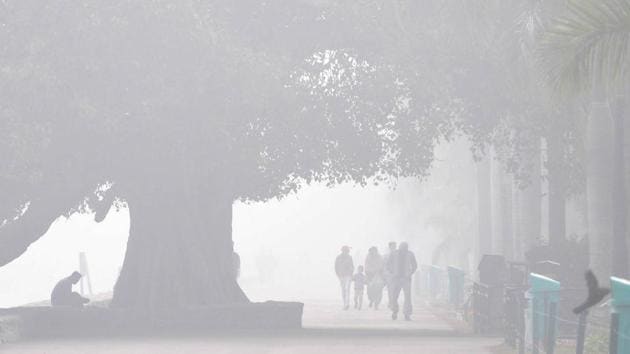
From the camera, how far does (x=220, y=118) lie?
28.1 m

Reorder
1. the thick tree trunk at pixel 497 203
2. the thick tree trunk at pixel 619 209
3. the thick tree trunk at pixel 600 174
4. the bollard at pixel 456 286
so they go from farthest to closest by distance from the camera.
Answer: the thick tree trunk at pixel 497 203
the bollard at pixel 456 286
the thick tree trunk at pixel 600 174
the thick tree trunk at pixel 619 209

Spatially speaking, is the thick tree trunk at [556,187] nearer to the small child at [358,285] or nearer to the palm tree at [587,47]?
the small child at [358,285]

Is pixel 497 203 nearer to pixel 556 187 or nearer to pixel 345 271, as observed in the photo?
Answer: pixel 345 271

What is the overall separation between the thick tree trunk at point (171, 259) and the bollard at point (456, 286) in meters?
6.69

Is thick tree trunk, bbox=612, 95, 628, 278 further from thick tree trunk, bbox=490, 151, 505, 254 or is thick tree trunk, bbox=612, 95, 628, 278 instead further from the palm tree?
thick tree trunk, bbox=490, 151, 505, 254

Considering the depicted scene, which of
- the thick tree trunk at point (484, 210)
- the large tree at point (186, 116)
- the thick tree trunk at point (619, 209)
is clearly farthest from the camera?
the thick tree trunk at point (484, 210)

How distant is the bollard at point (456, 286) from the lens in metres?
36.3

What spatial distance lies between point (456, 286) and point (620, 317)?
83.3ft

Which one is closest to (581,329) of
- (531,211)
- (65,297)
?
(65,297)

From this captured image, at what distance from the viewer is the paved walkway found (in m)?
22.8

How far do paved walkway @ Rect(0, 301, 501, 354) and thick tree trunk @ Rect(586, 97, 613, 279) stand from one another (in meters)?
2.34

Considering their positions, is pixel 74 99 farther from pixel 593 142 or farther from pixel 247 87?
pixel 593 142

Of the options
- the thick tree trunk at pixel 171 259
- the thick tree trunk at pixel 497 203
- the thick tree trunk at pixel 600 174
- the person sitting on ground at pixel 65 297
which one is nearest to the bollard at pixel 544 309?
the thick tree trunk at pixel 600 174

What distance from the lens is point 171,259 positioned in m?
30.8
